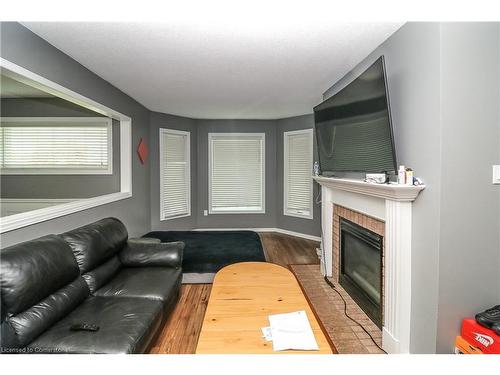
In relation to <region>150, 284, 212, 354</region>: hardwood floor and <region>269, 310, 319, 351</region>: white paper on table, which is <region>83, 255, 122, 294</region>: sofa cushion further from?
<region>269, 310, 319, 351</region>: white paper on table

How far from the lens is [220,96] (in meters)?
3.49

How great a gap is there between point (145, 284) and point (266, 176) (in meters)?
3.58

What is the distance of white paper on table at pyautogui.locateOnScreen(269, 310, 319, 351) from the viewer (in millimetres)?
1284

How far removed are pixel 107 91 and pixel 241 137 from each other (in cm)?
275

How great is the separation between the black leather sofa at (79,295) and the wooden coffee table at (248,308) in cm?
44

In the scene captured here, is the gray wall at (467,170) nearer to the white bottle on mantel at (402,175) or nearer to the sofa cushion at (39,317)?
the white bottle on mantel at (402,175)

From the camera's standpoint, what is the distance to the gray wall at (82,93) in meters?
1.74

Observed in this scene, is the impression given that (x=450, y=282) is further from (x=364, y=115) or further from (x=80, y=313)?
(x=80, y=313)

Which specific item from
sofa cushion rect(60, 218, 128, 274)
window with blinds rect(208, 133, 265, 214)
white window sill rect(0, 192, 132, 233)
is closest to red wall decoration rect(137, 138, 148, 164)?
white window sill rect(0, 192, 132, 233)

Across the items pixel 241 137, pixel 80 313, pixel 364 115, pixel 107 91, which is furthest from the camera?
pixel 241 137

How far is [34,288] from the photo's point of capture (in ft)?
4.74

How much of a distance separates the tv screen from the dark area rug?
163cm

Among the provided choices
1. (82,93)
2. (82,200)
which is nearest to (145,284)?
(82,200)
